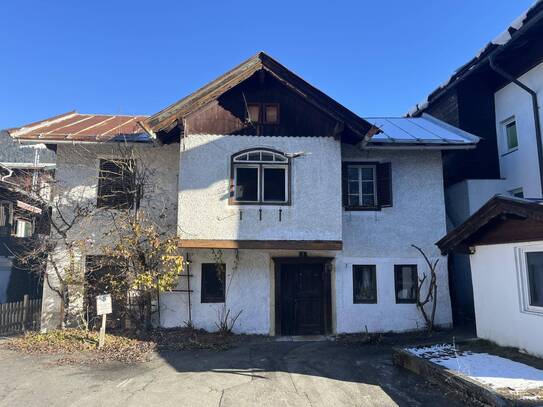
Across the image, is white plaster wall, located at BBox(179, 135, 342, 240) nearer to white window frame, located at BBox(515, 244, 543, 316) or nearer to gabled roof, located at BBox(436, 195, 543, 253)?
gabled roof, located at BBox(436, 195, 543, 253)

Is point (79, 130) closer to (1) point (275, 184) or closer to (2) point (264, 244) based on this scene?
(1) point (275, 184)

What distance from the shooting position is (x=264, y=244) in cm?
1014

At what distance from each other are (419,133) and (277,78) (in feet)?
15.6

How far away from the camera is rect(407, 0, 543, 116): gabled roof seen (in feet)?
34.7

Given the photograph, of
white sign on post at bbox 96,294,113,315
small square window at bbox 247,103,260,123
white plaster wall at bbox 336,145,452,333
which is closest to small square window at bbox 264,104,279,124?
small square window at bbox 247,103,260,123

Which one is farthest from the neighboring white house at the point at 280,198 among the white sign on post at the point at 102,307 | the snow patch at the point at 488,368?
the snow patch at the point at 488,368

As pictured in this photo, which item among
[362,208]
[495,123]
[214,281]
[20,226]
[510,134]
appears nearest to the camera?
[214,281]

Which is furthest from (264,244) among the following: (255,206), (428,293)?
(428,293)

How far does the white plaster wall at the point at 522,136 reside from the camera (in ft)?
38.7

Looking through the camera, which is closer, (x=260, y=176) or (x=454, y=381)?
(x=454, y=381)

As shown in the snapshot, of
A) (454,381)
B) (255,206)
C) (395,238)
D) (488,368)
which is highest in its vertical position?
(255,206)

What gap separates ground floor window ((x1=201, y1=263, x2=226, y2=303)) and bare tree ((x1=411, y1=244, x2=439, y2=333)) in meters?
5.42

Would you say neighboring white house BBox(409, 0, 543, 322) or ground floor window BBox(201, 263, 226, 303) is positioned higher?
neighboring white house BBox(409, 0, 543, 322)

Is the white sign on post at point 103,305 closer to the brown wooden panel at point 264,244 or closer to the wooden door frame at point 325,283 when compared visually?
the brown wooden panel at point 264,244
